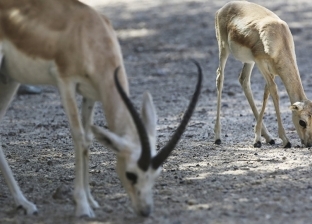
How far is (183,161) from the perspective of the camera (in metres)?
8.41

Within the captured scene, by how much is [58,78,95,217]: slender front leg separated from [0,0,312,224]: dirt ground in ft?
0.43

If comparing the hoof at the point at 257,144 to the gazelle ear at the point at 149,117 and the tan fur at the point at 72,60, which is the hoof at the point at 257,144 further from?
the gazelle ear at the point at 149,117

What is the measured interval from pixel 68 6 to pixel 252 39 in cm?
377

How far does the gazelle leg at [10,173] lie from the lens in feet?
21.2

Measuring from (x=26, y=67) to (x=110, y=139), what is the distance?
1138mm

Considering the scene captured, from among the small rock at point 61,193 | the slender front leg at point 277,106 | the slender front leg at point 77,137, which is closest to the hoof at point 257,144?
the slender front leg at point 277,106

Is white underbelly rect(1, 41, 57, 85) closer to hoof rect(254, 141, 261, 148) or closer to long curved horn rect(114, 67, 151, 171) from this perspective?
long curved horn rect(114, 67, 151, 171)

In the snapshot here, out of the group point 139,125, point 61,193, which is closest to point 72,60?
point 139,125

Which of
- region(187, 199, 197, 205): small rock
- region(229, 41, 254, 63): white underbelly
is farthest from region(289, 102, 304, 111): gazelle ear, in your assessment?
region(187, 199, 197, 205): small rock

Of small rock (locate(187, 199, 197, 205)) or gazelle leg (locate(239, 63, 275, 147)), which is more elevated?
small rock (locate(187, 199, 197, 205))

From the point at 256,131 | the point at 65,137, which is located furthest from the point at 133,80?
the point at 256,131

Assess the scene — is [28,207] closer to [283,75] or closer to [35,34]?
[35,34]

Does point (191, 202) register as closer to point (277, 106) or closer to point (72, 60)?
point (72, 60)

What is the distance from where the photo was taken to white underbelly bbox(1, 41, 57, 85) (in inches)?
247
